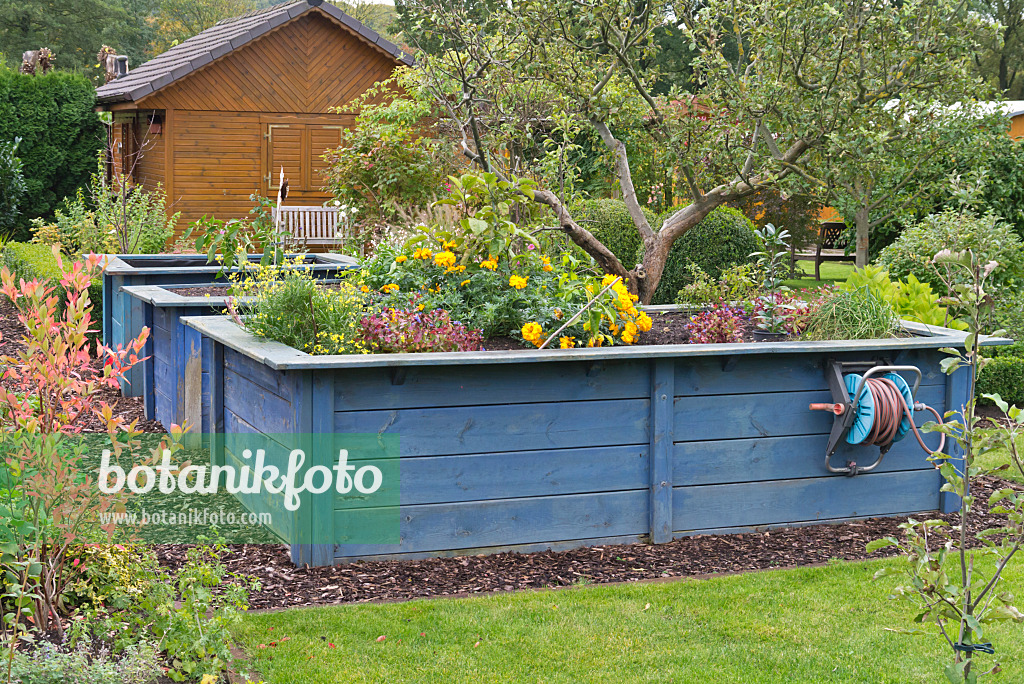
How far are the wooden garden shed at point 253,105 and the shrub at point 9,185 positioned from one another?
1.63 metres

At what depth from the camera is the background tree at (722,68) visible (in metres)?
7.57

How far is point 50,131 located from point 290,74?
4.18 metres

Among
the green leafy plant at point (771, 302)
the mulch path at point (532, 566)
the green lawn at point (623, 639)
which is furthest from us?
the green leafy plant at point (771, 302)

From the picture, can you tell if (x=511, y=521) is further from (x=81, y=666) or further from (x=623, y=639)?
(x=81, y=666)

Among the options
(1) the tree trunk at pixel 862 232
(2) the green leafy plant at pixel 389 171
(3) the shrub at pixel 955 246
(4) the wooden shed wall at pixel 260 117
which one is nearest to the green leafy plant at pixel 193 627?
(3) the shrub at pixel 955 246

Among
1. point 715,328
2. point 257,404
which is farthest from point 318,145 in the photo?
point 257,404

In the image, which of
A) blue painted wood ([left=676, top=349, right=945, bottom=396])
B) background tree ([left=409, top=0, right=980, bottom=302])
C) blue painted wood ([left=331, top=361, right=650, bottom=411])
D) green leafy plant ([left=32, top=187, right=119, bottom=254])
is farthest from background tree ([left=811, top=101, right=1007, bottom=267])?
green leafy plant ([left=32, top=187, right=119, bottom=254])

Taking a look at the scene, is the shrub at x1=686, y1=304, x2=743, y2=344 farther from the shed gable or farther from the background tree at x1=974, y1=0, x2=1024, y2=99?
the background tree at x1=974, y1=0, x2=1024, y2=99

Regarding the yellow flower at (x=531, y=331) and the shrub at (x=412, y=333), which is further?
the yellow flower at (x=531, y=331)

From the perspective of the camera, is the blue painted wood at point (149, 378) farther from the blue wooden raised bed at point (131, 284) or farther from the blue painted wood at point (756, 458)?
the blue painted wood at point (756, 458)

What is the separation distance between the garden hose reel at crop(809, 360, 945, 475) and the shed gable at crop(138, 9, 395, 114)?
1457 centimetres

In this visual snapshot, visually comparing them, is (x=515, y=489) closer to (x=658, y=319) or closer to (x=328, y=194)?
(x=658, y=319)

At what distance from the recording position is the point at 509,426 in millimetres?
4215

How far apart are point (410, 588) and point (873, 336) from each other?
254 cm
